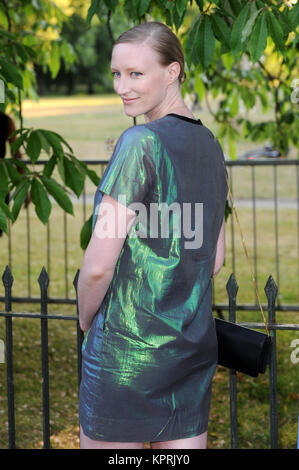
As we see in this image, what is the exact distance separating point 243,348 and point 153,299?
1.32 ft

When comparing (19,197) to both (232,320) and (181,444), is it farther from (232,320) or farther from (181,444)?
(181,444)

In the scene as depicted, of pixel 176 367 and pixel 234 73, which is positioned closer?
pixel 176 367

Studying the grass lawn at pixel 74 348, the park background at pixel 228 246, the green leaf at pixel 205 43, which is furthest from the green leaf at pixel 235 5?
the grass lawn at pixel 74 348

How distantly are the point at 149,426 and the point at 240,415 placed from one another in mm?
2909

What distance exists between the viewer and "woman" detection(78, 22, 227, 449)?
1904mm

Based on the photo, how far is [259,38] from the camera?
279cm

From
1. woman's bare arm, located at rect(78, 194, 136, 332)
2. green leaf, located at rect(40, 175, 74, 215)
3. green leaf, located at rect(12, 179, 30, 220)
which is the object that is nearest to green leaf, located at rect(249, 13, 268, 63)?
green leaf, located at rect(40, 175, 74, 215)

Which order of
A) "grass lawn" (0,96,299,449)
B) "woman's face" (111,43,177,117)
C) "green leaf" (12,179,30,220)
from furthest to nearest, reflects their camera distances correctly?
"grass lawn" (0,96,299,449)
"green leaf" (12,179,30,220)
"woman's face" (111,43,177,117)

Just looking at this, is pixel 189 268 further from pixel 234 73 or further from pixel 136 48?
pixel 234 73

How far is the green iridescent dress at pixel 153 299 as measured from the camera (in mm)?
1920

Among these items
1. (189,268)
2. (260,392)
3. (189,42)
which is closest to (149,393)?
(189,268)

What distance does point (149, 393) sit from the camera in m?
1.98

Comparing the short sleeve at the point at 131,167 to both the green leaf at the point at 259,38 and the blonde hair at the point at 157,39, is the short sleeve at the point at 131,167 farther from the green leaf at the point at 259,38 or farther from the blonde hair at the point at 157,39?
the green leaf at the point at 259,38

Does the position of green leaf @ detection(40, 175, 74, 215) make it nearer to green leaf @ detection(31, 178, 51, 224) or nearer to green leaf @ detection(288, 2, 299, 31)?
green leaf @ detection(31, 178, 51, 224)
